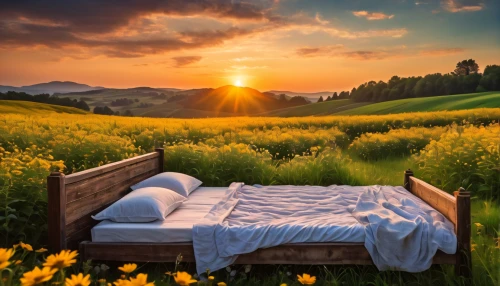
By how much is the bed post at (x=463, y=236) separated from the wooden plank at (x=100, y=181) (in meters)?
3.42

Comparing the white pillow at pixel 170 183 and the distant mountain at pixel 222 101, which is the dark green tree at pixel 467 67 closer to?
the distant mountain at pixel 222 101

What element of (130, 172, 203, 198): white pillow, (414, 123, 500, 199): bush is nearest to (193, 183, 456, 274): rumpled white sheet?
(130, 172, 203, 198): white pillow

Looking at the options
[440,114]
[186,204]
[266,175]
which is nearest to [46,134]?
[266,175]

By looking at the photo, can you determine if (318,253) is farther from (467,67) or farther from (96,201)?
(467,67)

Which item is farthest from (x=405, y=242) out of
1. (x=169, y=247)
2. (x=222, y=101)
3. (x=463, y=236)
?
(x=222, y=101)

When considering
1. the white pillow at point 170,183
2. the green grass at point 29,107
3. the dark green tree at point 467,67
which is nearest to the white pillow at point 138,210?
the white pillow at point 170,183

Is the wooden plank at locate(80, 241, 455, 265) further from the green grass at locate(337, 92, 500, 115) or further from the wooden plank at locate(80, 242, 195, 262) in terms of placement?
the green grass at locate(337, 92, 500, 115)

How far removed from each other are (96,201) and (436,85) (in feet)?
130

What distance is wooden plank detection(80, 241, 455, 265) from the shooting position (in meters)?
4.05

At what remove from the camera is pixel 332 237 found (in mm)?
4090

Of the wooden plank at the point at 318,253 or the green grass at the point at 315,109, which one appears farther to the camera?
the green grass at the point at 315,109

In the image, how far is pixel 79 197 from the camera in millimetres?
4387

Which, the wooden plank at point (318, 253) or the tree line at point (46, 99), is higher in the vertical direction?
the tree line at point (46, 99)

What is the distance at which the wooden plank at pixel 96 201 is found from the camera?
166 inches
